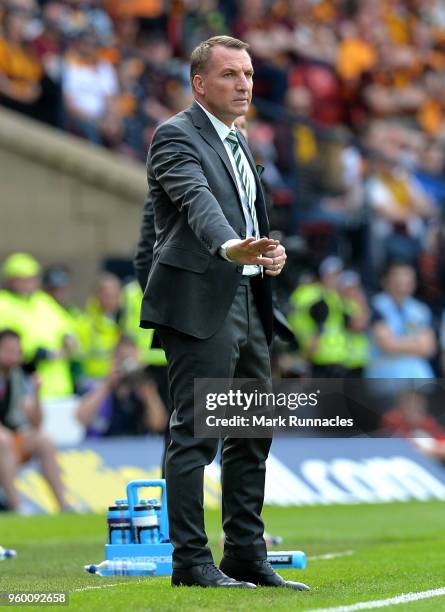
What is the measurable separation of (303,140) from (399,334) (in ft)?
14.4

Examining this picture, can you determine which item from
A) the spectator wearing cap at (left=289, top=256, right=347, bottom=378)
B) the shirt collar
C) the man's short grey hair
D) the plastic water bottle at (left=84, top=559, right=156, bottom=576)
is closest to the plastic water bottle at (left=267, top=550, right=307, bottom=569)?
the plastic water bottle at (left=84, top=559, right=156, bottom=576)

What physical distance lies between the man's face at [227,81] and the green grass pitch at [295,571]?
209 cm

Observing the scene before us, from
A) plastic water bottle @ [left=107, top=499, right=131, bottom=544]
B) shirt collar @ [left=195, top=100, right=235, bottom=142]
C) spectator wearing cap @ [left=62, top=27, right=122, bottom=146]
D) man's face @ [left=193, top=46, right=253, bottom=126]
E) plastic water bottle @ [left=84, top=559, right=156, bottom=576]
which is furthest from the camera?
spectator wearing cap @ [left=62, top=27, right=122, bottom=146]

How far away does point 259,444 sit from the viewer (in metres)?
6.63

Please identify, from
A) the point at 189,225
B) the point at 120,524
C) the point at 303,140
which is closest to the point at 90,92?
the point at 303,140

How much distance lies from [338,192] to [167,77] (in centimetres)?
289

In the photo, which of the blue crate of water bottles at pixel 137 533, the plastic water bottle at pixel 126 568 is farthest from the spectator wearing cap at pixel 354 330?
the plastic water bottle at pixel 126 568

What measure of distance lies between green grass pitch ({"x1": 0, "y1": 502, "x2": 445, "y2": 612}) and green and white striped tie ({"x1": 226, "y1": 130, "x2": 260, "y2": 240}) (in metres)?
1.62

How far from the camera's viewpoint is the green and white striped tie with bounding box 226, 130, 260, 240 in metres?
6.68

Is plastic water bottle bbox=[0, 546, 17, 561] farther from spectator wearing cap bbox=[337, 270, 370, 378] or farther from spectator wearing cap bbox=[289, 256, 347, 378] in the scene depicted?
spectator wearing cap bbox=[337, 270, 370, 378]

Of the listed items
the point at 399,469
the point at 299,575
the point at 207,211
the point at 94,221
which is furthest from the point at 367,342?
the point at 207,211

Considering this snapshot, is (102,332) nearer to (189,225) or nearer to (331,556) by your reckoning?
(331,556)

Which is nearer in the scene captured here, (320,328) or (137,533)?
(137,533)

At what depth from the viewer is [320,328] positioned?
1623 cm
